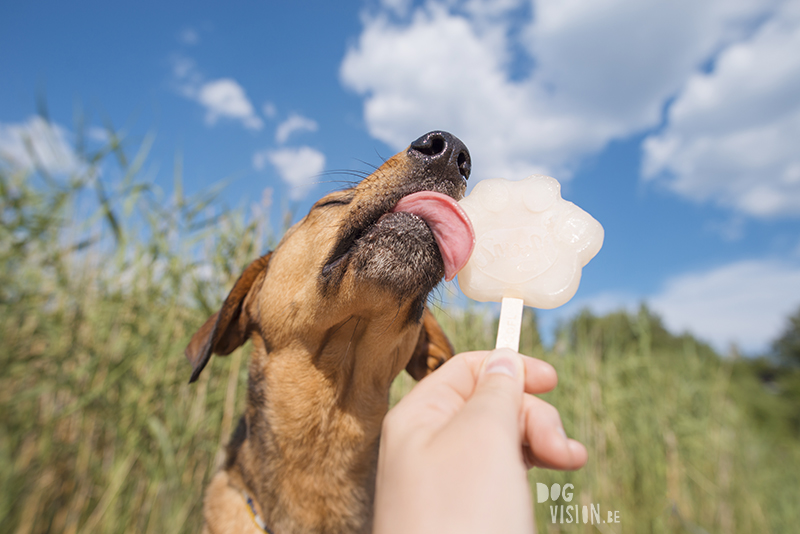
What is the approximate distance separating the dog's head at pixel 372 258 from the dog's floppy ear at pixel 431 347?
0.31 metres

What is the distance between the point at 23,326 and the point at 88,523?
1.69 meters

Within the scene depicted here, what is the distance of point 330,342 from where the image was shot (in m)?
2.41

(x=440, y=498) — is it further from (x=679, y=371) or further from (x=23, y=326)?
(x=679, y=371)

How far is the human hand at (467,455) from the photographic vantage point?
84 cm

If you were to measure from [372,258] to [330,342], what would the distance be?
0.75 meters

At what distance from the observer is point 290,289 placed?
2.43 meters

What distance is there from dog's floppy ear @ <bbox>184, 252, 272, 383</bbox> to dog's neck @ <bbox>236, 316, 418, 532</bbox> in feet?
1.27

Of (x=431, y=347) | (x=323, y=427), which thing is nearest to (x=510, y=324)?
(x=323, y=427)

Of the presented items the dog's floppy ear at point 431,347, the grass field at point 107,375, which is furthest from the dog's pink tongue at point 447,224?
the grass field at point 107,375

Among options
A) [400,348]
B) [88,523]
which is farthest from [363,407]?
[88,523]

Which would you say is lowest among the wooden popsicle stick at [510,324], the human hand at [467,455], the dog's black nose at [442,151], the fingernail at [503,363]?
the human hand at [467,455]

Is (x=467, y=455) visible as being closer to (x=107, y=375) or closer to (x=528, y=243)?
(x=528, y=243)

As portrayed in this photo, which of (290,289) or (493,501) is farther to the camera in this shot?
(290,289)

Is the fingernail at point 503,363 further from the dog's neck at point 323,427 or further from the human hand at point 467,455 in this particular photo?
the dog's neck at point 323,427
